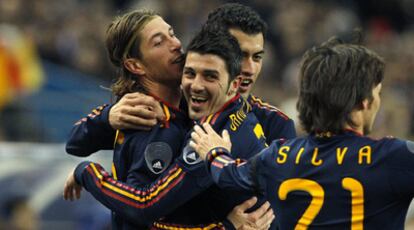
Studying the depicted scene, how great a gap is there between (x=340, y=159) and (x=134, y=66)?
4.88ft

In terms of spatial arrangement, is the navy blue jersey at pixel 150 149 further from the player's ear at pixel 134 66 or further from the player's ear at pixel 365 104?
the player's ear at pixel 365 104

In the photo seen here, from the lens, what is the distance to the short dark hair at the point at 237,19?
5566mm

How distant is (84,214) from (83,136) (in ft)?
15.2

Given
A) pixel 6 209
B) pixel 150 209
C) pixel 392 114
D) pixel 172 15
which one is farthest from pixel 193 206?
pixel 172 15

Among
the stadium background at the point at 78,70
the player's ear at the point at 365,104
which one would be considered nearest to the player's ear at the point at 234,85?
the player's ear at the point at 365,104

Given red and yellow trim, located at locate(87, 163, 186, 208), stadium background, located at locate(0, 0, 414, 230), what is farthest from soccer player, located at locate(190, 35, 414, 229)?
stadium background, located at locate(0, 0, 414, 230)

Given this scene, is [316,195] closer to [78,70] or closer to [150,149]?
[150,149]

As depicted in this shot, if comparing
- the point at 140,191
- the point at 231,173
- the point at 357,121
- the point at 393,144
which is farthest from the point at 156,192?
the point at 393,144

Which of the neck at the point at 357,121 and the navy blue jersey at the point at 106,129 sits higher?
the neck at the point at 357,121

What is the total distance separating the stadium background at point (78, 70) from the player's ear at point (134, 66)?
4.37 metres

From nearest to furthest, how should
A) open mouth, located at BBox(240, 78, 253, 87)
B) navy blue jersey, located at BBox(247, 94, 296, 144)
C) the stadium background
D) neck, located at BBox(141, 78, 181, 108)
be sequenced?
neck, located at BBox(141, 78, 181, 108) → open mouth, located at BBox(240, 78, 253, 87) → navy blue jersey, located at BBox(247, 94, 296, 144) → the stadium background

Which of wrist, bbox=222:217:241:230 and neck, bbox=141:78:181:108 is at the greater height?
neck, bbox=141:78:181:108

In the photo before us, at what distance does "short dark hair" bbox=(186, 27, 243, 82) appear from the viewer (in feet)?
16.5

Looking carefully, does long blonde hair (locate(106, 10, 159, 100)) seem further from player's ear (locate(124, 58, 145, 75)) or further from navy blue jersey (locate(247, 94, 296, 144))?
navy blue jersey (locate(247, 94, 296, 144))
